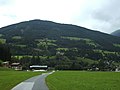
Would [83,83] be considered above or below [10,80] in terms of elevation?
above

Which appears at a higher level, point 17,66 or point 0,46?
point 0,46

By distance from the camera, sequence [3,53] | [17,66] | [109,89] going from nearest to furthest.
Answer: [109,89]
[3,53]
[17,66]

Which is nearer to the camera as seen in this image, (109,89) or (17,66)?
(109,89)

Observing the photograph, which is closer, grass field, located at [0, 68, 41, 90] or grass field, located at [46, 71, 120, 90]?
grass field, located at [46, 71, 120, 90]

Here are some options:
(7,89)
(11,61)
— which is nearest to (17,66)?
(11,61)

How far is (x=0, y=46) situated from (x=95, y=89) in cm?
15261

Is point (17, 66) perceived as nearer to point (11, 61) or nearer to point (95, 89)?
point (11, 61)

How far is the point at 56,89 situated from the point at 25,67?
17144 centimetres

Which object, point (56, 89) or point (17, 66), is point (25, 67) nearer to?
point (17, 66)

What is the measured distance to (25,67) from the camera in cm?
19825

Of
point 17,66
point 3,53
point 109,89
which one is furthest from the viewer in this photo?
point 17,66

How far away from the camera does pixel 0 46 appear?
176 m

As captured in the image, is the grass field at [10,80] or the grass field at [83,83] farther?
the grass field at [10,80]

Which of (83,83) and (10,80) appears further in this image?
(10,80)
